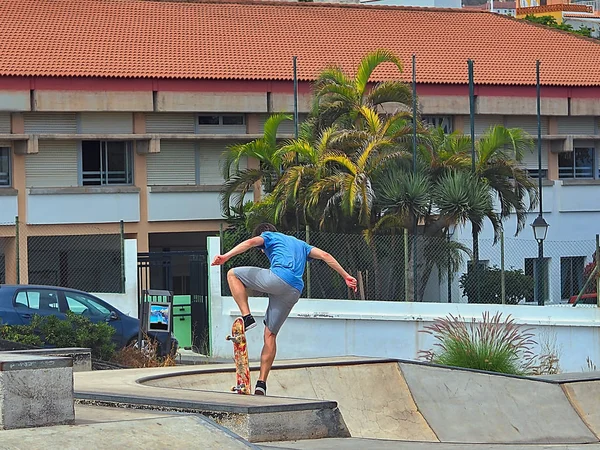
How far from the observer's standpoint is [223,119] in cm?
3750

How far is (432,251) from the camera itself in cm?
2392

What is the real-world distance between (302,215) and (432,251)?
5.08 metres

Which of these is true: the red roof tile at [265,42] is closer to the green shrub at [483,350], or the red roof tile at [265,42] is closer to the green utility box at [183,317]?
the green utility box at [183,317]

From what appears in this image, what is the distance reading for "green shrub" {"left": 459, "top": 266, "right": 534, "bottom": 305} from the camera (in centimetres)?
2438

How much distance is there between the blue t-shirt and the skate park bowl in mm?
1300

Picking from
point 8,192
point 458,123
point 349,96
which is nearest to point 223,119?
point 8,192

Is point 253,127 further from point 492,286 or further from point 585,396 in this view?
point 585,396

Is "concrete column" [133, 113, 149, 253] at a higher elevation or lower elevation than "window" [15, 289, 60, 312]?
higher

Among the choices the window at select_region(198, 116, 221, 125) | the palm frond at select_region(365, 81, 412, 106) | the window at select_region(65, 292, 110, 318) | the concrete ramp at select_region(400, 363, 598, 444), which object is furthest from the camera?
the window at select_region(198, 116, 221, 125)

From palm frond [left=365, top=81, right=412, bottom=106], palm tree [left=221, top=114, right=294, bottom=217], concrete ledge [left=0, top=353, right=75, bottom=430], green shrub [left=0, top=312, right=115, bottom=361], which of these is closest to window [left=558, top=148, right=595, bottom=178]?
palm frond [left=365, top=81, right=412, bottom=106]

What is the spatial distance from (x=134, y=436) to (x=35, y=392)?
0.70 meters

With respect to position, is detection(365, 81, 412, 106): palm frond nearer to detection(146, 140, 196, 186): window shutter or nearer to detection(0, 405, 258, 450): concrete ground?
detection(146, 140, 196, 186): window shutter

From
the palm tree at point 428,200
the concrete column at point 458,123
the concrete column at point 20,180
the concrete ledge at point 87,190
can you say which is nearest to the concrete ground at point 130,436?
the palm tree at point 428,200

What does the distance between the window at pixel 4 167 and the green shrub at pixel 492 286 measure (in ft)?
51.3
